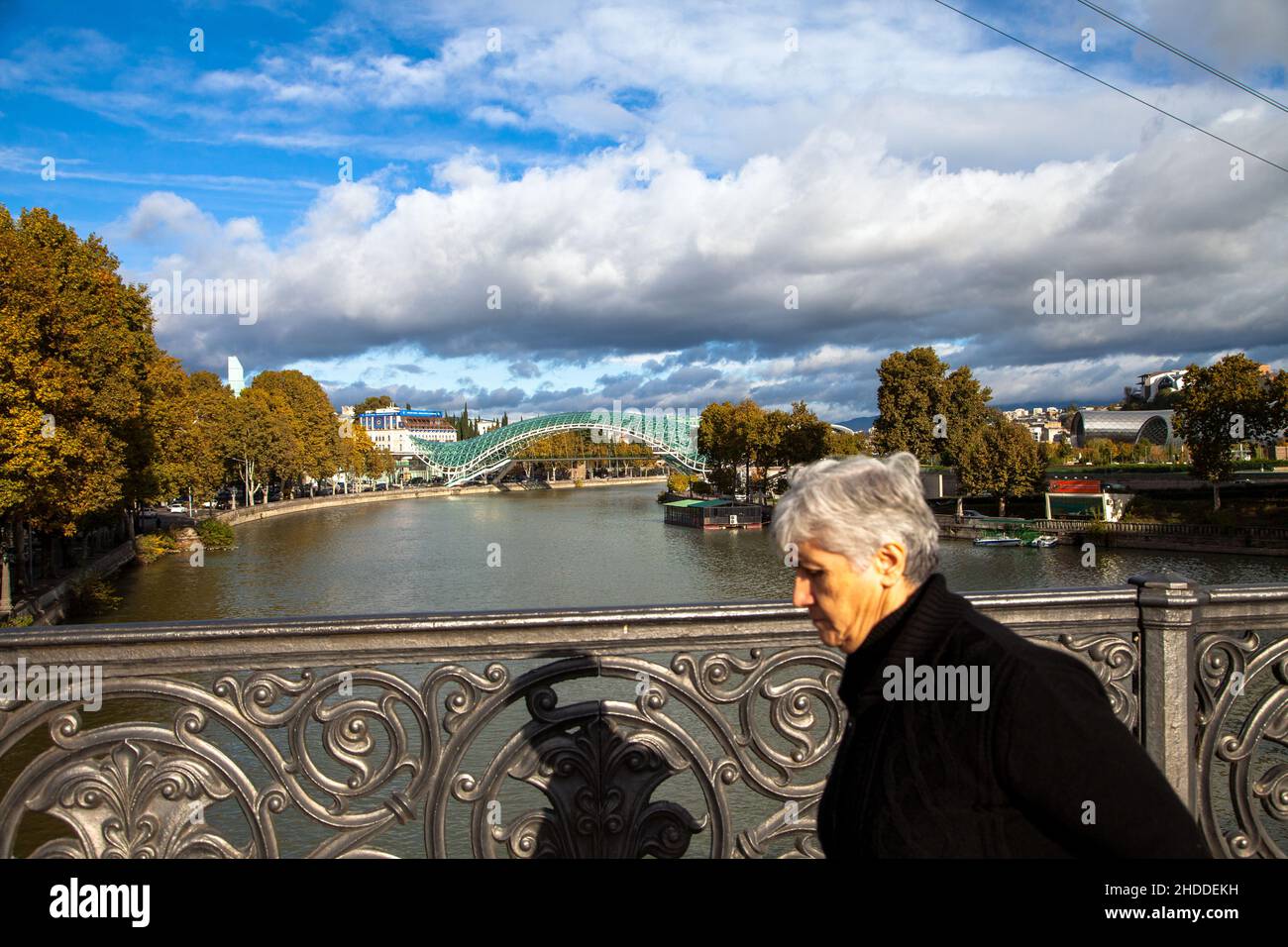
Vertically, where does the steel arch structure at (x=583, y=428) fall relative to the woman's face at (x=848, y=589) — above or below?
above

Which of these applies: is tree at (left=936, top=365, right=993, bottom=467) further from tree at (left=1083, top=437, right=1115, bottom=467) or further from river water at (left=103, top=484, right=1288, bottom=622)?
tree at (left=1083, top=437, right=1115, bottom=467)

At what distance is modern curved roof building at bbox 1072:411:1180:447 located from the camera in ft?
302

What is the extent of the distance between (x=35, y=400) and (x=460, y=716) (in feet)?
57.9

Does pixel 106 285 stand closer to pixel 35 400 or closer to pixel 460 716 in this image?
pixel 35 400

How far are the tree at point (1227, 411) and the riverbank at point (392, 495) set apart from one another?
43871 millimetres

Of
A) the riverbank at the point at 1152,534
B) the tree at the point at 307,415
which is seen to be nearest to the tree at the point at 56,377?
the riverbank at the point at 1152,534

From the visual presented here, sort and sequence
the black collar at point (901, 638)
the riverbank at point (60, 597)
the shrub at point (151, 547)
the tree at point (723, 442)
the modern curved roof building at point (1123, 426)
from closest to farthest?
the black collar at point (901, 638) → the riverbank at point (60, 597) → the shrub at point (151, 547) → the tree at point (723, 442) → the modern curved roof building at point (1123, 426)

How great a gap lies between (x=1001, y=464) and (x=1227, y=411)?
10014 millimetres

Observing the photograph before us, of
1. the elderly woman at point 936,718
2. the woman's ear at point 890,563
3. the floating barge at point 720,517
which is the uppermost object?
the woman's ear at point 890,563

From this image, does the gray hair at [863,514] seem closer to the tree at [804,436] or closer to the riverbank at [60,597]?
the riverbank at [60,597]

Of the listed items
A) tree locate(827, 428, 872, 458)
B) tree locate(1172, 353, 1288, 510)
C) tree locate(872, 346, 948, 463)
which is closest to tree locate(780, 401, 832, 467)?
tree locate(827, 428, 872, 458)

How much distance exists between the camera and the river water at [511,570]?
24.0m
